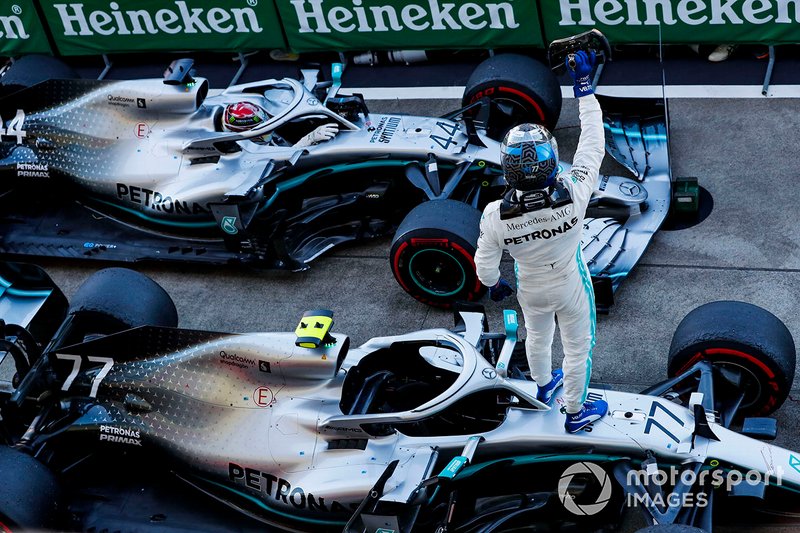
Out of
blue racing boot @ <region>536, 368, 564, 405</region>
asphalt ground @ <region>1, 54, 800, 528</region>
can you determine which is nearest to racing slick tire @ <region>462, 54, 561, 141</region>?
asphalt ground @ <region>1, 54, 800, 528</region>

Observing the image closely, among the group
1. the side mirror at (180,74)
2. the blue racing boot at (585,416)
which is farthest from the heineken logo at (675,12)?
the blue racing boot at (585,416)

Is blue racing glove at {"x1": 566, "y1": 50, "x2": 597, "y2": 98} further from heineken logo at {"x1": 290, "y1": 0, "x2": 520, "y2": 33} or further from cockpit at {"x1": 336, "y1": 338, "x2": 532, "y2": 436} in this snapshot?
heineken logo at {"x1": 290, "y1": 0, "x2": 520, "y2": 33}

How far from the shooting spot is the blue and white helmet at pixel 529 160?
6.17 metres

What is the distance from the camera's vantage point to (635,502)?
665 cm

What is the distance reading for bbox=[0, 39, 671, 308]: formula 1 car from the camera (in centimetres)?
937

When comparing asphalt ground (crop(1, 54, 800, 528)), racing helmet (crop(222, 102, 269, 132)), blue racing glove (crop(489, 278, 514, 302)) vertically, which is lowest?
asphalt ground (crop(1, 54, 800, 528))

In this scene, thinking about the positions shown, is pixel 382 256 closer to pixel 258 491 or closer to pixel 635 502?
pixel 258 491

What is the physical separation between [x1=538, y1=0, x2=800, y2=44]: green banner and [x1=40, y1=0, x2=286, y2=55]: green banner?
311 centimetres

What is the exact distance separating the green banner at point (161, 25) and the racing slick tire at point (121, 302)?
187 inches

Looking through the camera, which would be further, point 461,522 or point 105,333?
point 105,333

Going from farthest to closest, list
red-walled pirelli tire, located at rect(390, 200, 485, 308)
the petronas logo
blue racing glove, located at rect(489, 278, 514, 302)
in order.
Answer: the petronas logo
red-walled pirelli tire, located at rect(390, 200, 485, 308)
blue racing glove, located at rect(489, 278, 514, 302)

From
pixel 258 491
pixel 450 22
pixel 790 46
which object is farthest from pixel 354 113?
pixel 790 46

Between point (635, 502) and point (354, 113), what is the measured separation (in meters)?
4.56

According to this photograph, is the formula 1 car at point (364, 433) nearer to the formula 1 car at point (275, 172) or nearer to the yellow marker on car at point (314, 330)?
the yellow marker on car at point (314, 330)
